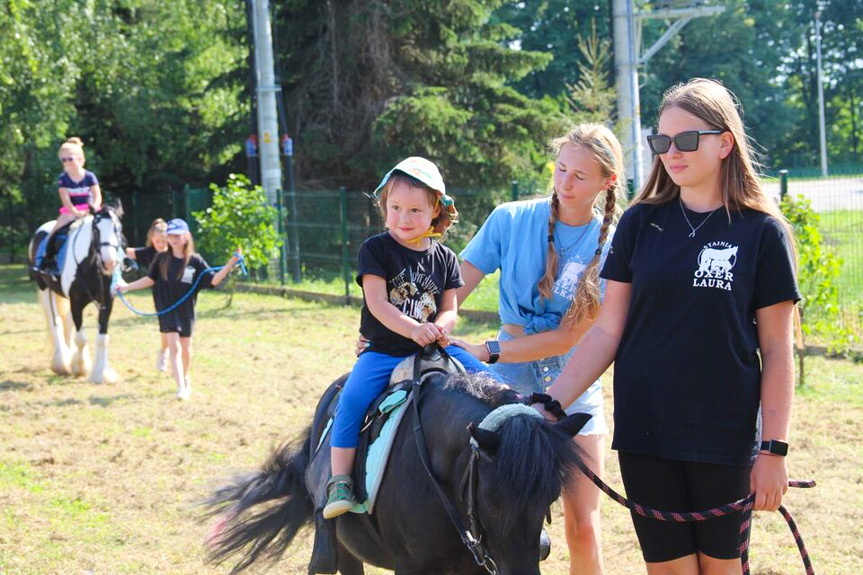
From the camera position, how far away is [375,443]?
339 cm

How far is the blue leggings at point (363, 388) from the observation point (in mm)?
3561

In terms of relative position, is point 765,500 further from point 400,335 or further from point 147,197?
point 147,197

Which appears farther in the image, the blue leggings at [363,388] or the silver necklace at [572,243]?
the silver necklace at [572,243]

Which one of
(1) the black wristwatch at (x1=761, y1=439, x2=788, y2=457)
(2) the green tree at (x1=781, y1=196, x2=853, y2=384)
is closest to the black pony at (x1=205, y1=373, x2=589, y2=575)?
(1) the black wristwatch at (x1=761, y1=439, x2=788, y2=457)

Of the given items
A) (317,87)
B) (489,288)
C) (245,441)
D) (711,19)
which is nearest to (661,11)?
(489,288)

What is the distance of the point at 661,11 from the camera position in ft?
52.5

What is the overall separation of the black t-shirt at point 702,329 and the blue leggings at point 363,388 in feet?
2.71

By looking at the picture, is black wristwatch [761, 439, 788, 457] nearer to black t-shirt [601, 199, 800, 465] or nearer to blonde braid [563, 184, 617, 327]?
black t-shirt [601, 199, 800, 465]

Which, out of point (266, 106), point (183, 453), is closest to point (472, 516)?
point (183, 453)

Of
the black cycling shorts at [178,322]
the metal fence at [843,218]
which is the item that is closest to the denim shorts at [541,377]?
the black cycling shorts at [178,322]

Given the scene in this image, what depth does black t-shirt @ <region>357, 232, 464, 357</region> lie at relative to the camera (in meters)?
3.53

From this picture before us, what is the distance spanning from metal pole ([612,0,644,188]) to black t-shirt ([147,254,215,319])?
6.69 meters

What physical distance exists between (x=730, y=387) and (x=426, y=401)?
1024 mm

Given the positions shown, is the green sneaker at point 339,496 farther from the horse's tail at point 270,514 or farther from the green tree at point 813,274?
the green tree at point 813,274
